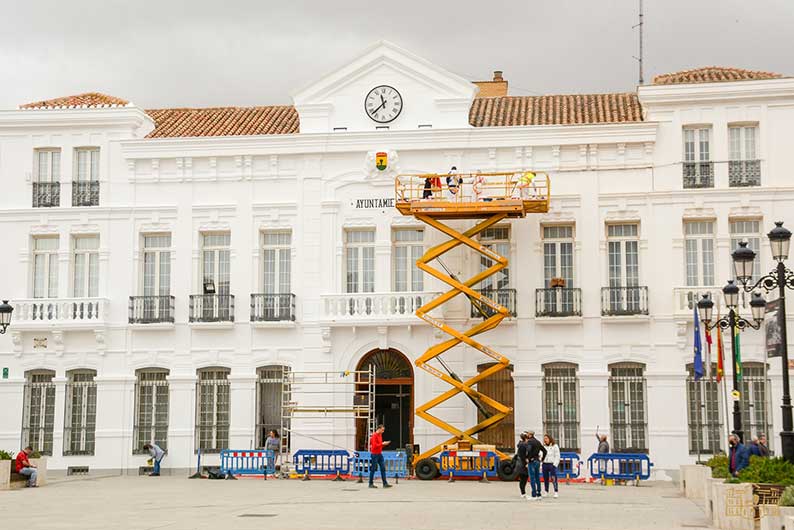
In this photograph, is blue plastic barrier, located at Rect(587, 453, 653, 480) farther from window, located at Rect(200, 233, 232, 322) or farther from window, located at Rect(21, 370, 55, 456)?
window, located at Rect(21, 370, 55, 456)

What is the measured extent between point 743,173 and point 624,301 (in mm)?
5038

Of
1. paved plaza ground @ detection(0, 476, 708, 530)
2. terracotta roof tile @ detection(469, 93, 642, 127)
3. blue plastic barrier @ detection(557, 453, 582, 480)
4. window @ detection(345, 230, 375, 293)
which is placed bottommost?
paved plaza ground @ detection(0, 476, 708, 530)

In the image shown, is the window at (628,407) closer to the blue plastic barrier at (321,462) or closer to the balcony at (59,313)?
the blue plastic barrier at (321,462)

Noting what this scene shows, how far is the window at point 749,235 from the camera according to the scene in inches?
1309

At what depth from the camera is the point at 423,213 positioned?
106 feet

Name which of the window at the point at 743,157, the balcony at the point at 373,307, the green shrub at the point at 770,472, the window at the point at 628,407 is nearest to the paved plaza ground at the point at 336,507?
the green shrub at the point at 770,472

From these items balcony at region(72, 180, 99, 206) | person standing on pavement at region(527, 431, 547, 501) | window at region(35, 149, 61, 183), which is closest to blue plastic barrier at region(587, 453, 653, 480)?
person standing on pavement at region(527, 431, 547, 501)

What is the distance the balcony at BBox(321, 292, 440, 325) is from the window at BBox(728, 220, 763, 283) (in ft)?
28.4

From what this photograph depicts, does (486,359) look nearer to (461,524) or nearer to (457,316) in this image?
(457,316)

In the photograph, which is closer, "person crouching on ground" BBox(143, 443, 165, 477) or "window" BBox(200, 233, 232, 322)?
"person crouching on ground" BBox(143, 443, 165, 477)

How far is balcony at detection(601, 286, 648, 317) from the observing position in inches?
1302

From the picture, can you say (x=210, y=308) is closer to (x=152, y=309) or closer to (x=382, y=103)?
(x=152, y=309)

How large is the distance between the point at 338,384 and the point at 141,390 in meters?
6.13

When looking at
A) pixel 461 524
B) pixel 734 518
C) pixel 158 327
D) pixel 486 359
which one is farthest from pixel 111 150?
pixel 734 518
